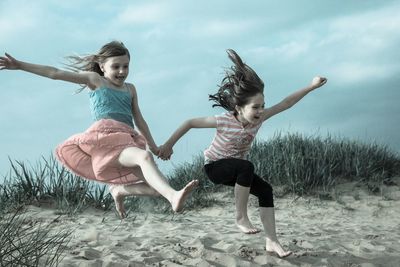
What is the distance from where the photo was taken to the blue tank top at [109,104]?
5.67 meters

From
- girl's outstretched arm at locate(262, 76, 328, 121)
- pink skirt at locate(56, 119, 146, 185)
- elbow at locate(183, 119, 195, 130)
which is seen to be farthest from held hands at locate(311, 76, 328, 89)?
pink skirt at locate(56, 119, 146, 185)

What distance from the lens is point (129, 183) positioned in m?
5.81

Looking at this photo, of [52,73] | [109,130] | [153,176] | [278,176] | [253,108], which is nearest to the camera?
[153,176]

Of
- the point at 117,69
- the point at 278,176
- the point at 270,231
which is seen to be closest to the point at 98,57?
the point at 117,69

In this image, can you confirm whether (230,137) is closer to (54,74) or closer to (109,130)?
(109,130)

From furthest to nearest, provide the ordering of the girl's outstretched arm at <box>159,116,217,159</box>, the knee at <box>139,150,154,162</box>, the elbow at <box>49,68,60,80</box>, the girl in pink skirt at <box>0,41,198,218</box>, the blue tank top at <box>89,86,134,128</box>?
the girl's outstretched arm at <box>159,116,217,159</box> → the blue tank top at <box>89,86,134,128</box> → the girl in pink skirt at <box>0,41,198,218</box> → the elbow at <box>49,68,60,80</box> → the knee at <box>139,150,154,162</box>

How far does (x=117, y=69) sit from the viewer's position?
5746 millimetres

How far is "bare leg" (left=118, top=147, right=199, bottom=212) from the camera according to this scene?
15.2 ft

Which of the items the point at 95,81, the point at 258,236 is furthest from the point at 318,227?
the point at 95,81

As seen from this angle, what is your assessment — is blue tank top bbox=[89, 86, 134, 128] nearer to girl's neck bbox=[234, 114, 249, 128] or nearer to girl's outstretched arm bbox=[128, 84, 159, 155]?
girl's outstretched arm bbox=[128, 84, 159, 155]

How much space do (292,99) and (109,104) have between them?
1743mm

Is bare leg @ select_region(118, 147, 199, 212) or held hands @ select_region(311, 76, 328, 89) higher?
held hands @ select_region(311, 76, 328, 89)

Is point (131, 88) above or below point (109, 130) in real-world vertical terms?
above

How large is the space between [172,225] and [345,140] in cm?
519
